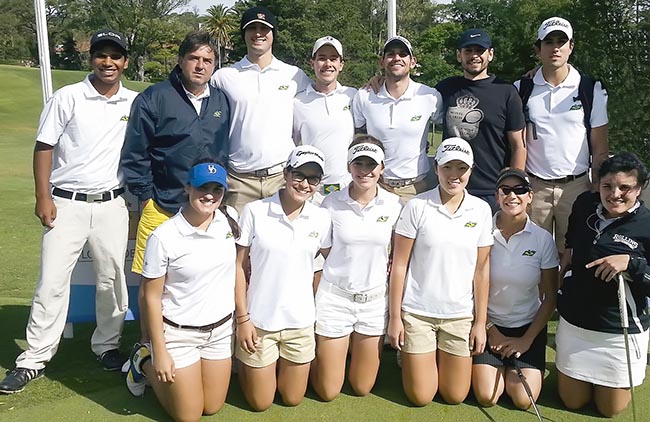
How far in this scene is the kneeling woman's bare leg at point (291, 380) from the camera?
4.54m

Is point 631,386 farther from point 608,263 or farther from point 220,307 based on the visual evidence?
point 220,307

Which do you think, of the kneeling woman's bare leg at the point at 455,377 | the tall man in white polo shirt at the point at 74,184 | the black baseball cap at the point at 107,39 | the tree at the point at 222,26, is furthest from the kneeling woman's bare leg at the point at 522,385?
the tree at the point at 222,26

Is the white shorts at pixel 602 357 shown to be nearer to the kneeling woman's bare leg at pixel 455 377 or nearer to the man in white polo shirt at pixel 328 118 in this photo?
the kneeling woman's bare leg at pixel 455 377

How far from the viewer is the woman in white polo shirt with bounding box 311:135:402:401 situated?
461 cm

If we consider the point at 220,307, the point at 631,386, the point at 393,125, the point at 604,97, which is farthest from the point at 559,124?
the point at 220,307

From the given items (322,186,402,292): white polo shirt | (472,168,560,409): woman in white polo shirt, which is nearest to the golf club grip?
(472,168,560,409): woman in white polo shirt

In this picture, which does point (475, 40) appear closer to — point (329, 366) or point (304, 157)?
point (304, 157)

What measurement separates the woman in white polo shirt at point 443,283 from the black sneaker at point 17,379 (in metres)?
2.60

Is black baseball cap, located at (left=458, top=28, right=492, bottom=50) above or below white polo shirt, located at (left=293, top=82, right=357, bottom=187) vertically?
above

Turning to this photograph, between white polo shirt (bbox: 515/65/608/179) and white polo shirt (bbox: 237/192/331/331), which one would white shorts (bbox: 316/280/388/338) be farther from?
white polo shirt (bbox: 515/65/608/179)

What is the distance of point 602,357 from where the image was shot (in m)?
4.38

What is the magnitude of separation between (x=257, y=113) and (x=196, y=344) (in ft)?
6.25

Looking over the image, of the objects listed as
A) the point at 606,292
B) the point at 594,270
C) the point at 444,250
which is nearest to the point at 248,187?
the point at 444,250

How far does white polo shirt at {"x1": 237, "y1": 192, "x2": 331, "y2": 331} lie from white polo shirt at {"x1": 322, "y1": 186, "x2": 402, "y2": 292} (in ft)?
0.60
